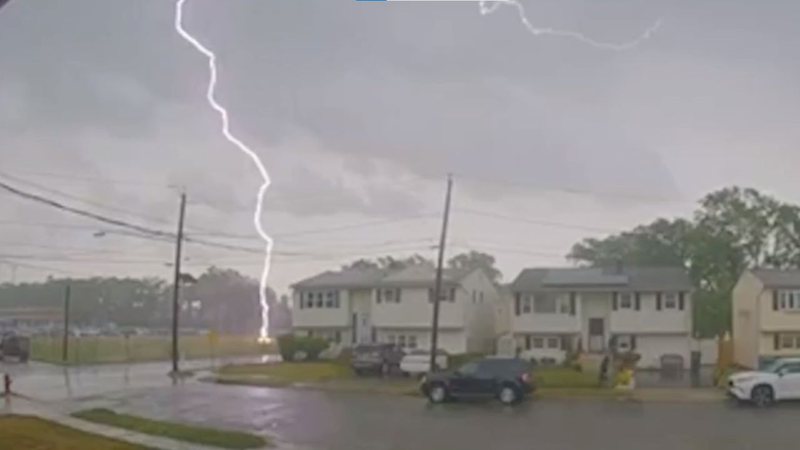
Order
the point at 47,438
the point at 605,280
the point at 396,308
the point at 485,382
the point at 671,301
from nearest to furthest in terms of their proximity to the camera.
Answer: the point at 47,438 → the point at 485,382 → the point at 671,301 → the point at 605,280 → the point at 396,308

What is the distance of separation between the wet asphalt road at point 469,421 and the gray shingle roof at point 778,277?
21545 mm

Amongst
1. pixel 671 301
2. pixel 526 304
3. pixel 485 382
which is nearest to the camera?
pixel 485 382

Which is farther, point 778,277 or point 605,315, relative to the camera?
point 605,315

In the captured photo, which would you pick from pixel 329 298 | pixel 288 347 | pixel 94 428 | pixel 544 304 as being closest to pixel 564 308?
pixel 544 304

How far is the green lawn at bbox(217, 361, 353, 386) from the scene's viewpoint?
1698 inches

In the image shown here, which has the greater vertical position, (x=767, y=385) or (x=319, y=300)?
(x=319, y=300)

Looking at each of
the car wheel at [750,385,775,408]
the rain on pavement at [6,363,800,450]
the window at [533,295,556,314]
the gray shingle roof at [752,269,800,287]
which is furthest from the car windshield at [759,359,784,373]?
the window at [533,295,556,314]

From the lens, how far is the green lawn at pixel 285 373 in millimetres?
43125

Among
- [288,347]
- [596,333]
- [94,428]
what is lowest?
[94,428]

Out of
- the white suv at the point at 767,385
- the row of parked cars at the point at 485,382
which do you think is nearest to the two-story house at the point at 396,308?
the row of parked cars at the point at 485,382

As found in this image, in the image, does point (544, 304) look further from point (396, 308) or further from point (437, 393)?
point (437, 393)

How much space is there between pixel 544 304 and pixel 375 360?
1322 cm

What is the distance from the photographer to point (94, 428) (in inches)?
908

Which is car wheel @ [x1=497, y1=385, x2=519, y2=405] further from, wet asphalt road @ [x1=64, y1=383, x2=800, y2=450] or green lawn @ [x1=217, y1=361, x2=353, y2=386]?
green lawn @ [x1=217, y1=361, x2=353, y2=386]
